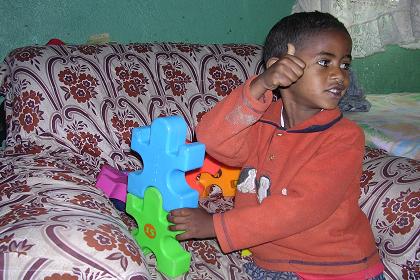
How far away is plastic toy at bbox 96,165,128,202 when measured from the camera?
1.30m

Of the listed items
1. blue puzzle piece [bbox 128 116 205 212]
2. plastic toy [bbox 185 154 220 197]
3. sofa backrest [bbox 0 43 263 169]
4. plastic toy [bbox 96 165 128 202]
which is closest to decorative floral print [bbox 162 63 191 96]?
sofa backrest [bbox 0 43 263 169]

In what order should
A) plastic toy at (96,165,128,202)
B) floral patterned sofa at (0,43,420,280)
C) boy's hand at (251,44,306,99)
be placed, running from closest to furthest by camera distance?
1. floral patterned sofa at (0,43,420,280)
2. boy's hand at (251,44,306,99)
3. plastic toy at (96,165,128,202)

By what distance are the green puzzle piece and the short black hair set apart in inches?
17.9

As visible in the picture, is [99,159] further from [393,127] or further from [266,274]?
[393,127]

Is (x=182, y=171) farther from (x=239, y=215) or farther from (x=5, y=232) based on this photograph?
(x=5, y=232)

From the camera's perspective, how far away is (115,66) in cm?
152

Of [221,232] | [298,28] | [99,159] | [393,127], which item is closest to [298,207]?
[221,232]

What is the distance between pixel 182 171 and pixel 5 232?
38 cm

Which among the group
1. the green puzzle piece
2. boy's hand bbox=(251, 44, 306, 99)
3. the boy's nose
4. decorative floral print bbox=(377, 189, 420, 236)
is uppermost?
boy's hand bbox=(251, 44, 306, 99)

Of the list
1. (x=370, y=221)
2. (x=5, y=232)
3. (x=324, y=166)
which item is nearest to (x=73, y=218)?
(x=5, y=232)

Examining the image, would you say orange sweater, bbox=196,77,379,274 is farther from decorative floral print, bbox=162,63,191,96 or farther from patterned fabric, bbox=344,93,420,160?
patterned fabric, bbox=344,93,420,160

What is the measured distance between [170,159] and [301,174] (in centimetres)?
28

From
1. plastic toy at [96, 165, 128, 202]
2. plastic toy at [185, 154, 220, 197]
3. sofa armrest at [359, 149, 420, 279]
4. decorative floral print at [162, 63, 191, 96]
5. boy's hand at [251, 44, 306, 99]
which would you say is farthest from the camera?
decorative floral print at [162, 63, 191, 96]

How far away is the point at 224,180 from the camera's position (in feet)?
4.90
